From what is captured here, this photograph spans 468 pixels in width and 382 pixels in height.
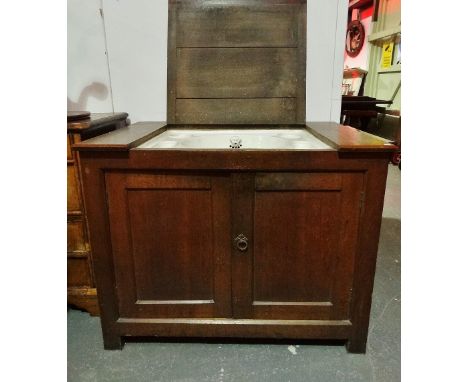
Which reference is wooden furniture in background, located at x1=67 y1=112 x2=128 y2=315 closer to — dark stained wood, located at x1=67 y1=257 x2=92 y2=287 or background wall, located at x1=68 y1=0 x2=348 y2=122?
dark stained wood, located at x1=67 y1=257 x2=92 y2=287

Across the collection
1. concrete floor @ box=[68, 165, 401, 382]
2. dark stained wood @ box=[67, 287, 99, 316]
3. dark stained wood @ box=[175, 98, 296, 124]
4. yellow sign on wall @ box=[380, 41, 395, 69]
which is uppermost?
yellow sign on wall @ box=[380, 41, 395, 69]

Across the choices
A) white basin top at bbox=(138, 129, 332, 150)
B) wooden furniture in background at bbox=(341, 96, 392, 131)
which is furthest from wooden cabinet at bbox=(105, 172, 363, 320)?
wooden furniture in background at bbox=(341, 96, 392, 131)

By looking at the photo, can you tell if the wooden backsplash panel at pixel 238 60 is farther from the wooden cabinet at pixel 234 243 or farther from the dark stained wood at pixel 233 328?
the dark stained wood at pixel 233 328

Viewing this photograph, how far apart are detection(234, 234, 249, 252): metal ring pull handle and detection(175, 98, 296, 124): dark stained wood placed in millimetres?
662

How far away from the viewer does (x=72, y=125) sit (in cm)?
131

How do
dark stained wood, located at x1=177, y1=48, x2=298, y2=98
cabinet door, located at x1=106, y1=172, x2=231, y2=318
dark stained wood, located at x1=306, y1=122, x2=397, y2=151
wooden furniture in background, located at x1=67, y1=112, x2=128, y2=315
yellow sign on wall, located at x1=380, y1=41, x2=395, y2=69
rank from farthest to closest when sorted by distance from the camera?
1. yellow sign on wall, located at x1=380, y1=41, x2=395, y2=69
2. dark stained wood, located at x1=177, y1=48, x2=298, y2=98
3. wooden furniture in background, located at x1=67, y1=112, x2=128, y2=315
4. cabinet door, located at x1=106, y1=172, x2=231, y2=318
5. dark stained wood, located at x1=306, y1=122, x2=397, y2=151

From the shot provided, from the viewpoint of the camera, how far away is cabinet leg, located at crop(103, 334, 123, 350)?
1.41 metres

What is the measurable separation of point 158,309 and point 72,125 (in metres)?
0.81

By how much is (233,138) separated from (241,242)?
1.65ft

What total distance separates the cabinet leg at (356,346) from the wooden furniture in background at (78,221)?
117 centimetres

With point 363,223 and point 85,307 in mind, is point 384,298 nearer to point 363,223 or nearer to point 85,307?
point 363,223

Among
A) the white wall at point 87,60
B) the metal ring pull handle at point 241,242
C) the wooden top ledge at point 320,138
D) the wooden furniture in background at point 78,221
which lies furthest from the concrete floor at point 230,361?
the white wall at point 87,60

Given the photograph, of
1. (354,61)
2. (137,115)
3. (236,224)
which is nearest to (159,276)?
(236,224)

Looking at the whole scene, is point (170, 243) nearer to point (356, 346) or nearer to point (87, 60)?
point (356, 346)
